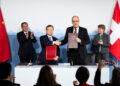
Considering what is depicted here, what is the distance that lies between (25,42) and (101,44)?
77.5 inches

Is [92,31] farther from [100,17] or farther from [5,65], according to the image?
[5,65]

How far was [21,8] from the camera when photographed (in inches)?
308

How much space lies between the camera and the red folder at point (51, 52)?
18.6ft

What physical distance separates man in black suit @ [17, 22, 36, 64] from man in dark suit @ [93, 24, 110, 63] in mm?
1646

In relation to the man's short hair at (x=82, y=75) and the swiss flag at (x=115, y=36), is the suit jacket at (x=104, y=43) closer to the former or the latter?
the swiss flag at (x=115, y=36)

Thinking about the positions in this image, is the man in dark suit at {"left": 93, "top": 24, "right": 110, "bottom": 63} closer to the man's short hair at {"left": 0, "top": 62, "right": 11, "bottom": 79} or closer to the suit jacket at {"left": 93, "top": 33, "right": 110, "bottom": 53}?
the suit jacket at {"left": 93, "top": 33, "right": 110, "bottom": 53}

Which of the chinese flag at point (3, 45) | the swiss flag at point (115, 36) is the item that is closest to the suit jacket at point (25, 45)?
the chinese flag at point (3, 45)

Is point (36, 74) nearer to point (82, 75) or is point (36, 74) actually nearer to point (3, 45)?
point (82, 75)

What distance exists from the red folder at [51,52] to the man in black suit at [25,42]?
135cm

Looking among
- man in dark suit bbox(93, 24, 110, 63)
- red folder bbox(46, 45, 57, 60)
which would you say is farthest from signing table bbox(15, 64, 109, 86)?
man in dark suit bbox(93, 24, 110, 63)

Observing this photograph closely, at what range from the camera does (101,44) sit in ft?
23.1

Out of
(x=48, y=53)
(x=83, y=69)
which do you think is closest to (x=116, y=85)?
(x=83, y=69)

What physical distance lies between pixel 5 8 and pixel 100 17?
9.03 feet

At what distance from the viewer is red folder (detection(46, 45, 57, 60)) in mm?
5668
